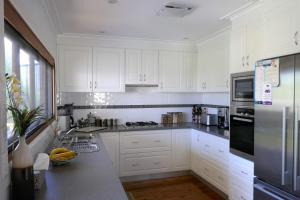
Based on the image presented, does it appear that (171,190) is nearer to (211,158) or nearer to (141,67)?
(211,158)

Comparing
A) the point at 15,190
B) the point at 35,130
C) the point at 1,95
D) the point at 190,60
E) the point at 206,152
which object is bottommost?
the point at 206,152

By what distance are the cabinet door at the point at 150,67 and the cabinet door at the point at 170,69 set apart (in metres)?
0.10

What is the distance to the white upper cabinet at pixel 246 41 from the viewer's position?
243 centimetres

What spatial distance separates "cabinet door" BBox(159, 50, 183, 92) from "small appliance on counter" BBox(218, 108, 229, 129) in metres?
0.90

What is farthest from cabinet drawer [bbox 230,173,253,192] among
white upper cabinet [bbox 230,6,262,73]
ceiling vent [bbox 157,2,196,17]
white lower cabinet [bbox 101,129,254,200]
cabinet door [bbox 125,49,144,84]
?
cabinet door [bbox 125,49,144,84]

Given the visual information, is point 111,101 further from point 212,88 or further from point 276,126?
point 276,126

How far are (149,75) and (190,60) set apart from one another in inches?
34.4

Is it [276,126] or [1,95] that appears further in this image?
[276,126]

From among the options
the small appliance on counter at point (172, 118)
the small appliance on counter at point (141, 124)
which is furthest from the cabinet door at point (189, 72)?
the small appliance on counter at point (141, 124)

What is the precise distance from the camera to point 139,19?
2.96 meters

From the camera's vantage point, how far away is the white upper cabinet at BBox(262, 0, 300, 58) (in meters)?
1.86

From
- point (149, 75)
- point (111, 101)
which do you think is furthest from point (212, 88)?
point (111, 101)

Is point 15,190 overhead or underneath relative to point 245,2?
underneath

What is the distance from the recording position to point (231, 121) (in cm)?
277
